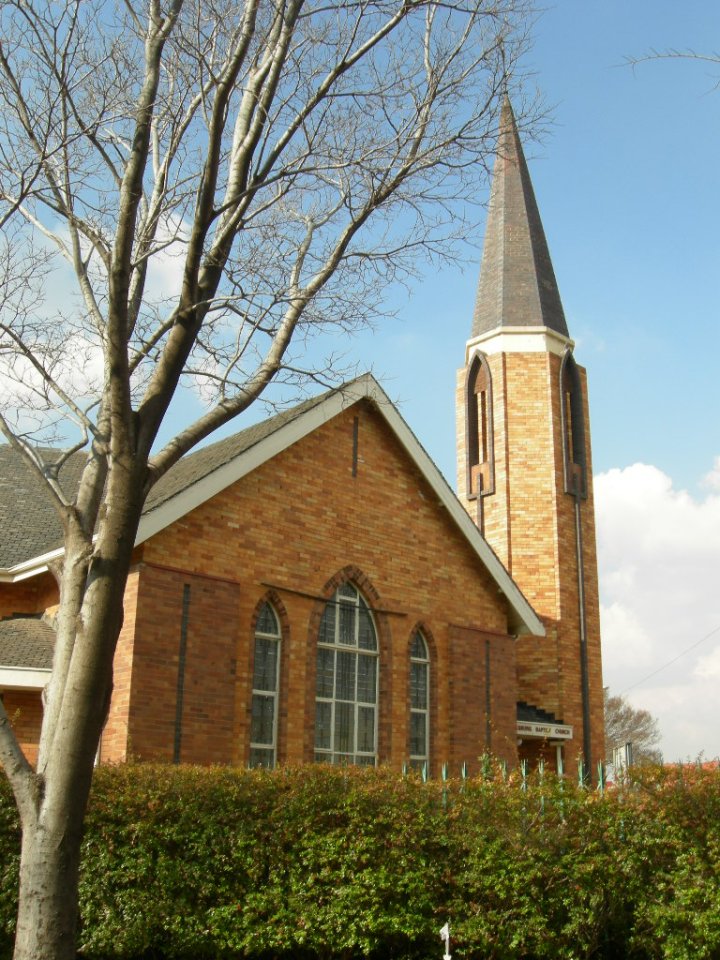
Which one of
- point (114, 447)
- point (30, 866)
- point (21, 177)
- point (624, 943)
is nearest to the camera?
point (30, 866)

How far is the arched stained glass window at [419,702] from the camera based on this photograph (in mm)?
16656

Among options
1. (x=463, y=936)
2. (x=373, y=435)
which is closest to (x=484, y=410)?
(x=373, y=435)

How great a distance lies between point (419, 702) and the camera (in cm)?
1692

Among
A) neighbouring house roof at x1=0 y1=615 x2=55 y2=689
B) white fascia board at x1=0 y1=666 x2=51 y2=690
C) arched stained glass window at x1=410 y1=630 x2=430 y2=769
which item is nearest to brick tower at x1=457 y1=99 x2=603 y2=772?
arched stained glass window at x1=410 y1=630 x2=430 y2=769

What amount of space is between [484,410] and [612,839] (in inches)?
592

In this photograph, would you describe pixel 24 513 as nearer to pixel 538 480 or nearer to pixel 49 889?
pixel 49 889

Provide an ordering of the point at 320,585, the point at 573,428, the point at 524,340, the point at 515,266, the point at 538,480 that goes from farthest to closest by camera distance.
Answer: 1. the point at 515,266
2. the point at 524,340
3. the point at 573,428
4. the point at 538,480
5. the point at 320,585

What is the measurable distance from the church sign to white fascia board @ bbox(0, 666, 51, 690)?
950cm

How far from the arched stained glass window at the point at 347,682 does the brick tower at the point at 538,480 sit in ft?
14.5

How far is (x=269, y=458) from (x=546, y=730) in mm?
8315

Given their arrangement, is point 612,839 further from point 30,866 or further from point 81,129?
point 81,129

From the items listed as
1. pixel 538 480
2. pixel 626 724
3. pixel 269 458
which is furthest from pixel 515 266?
pixel 626 724

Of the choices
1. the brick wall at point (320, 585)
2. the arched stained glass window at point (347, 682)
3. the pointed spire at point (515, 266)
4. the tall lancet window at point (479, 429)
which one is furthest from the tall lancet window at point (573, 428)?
the arched stained glass window at point (347, 682)

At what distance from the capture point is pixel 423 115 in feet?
32.6
